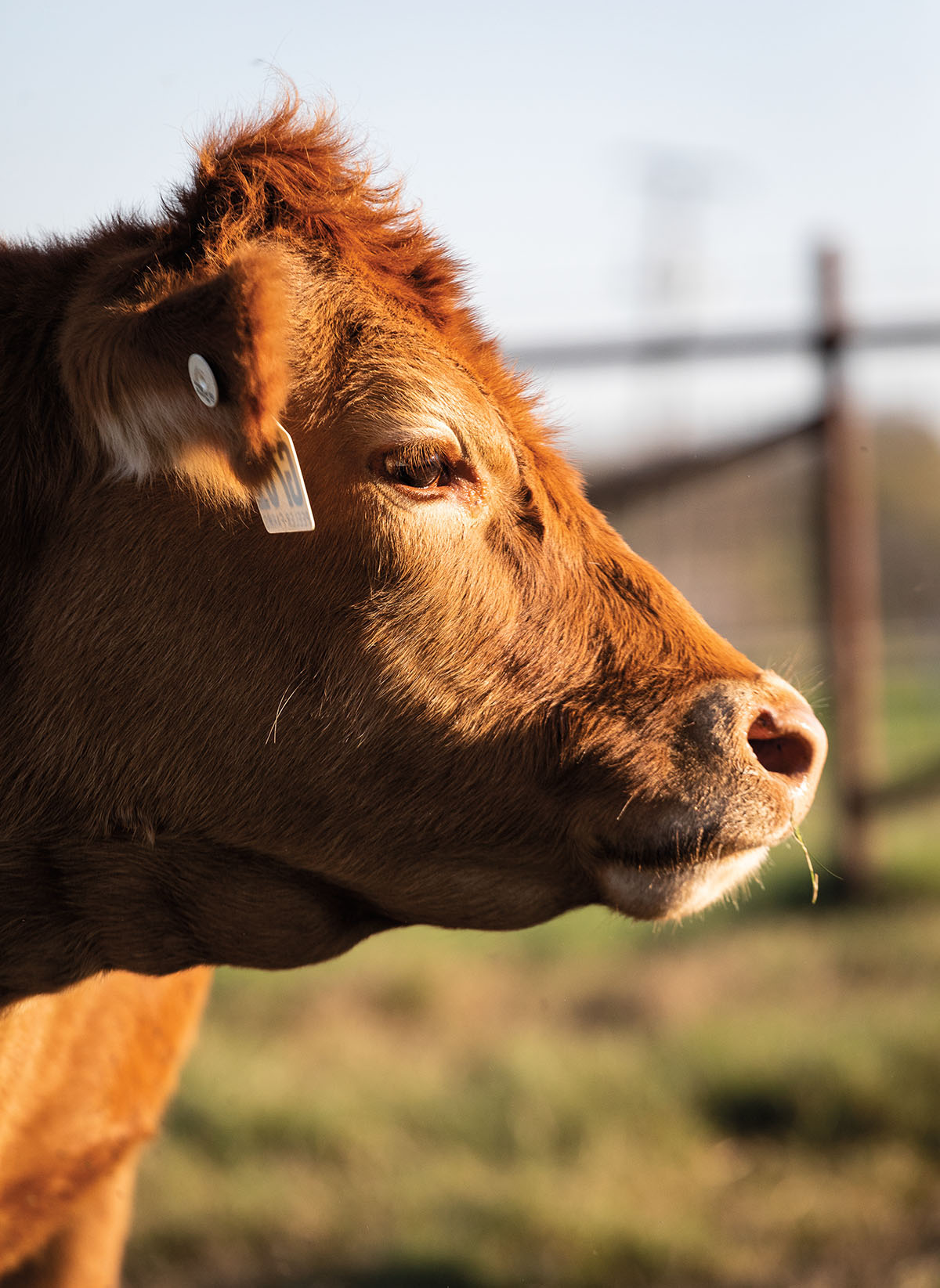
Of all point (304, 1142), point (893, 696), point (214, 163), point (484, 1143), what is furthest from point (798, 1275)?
point (893, 696)

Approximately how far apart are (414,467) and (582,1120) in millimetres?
3104

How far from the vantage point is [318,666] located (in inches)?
70.9

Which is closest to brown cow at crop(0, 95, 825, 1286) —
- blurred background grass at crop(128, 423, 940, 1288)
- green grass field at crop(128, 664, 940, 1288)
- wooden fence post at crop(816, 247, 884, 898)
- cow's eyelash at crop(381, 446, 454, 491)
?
cow's eyelash at crop(381, 446, 454, 491)

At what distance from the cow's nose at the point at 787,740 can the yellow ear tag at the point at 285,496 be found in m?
0.74

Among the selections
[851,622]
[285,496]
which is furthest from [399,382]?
[851,622]

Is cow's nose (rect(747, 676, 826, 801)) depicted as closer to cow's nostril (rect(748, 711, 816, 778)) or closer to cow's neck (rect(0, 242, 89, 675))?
cow's nostril (rect(748, 711, 816, 778))

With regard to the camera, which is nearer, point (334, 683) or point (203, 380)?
point (203, 380)

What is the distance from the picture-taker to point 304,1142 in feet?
14.0

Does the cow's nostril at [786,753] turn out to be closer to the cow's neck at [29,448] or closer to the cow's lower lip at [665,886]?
the cow's lower lip at [665,886]

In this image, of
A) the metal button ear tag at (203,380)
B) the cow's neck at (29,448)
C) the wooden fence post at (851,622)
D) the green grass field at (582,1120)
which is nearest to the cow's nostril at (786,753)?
the metal button ear tag at (203,380)

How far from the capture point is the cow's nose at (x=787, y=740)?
1868 millimetres

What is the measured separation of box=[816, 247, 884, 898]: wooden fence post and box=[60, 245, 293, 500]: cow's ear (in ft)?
14.2

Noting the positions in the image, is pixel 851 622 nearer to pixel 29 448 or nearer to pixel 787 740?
pixel 787 740

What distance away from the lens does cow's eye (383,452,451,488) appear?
5.97 feet
